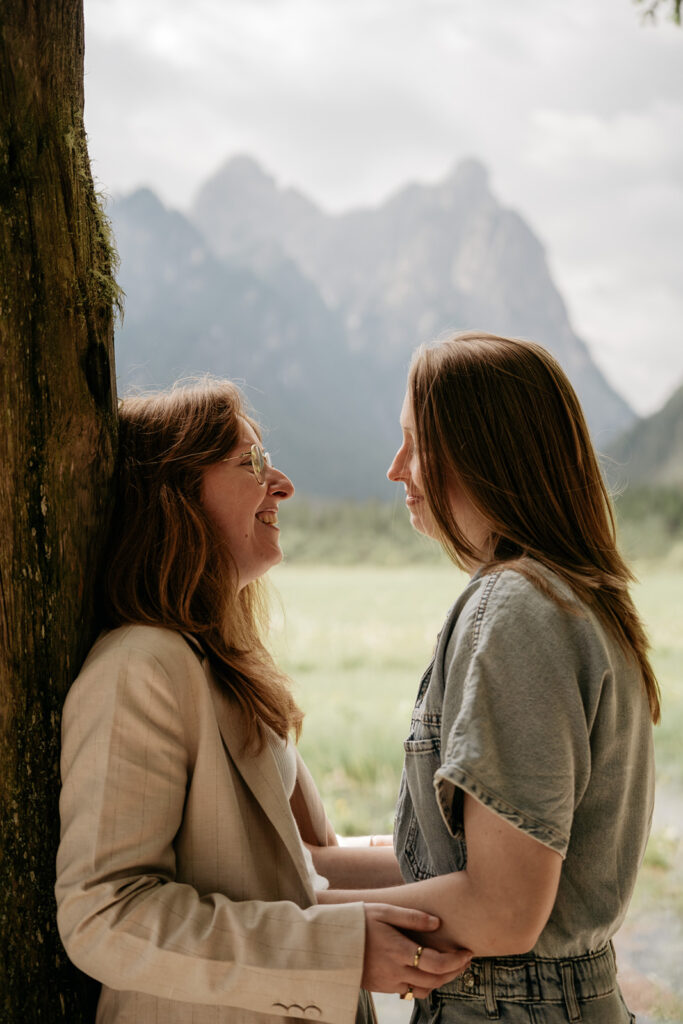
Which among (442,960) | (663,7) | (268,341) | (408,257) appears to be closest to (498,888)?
(442,960)

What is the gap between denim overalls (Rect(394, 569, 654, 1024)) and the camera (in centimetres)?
105

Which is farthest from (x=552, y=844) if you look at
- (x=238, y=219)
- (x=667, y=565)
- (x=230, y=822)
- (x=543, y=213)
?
(x=238, y=219)

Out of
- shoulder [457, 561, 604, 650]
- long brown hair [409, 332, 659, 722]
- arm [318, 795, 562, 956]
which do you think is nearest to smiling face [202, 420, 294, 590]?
long brown hair [409, 332, 659, 722]

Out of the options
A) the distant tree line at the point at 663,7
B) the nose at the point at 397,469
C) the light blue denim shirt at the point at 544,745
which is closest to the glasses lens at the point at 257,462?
the nose at the point at 397,469

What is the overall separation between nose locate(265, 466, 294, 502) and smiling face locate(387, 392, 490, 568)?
205mm

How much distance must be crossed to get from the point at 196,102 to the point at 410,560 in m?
23.1

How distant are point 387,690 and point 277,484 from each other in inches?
214

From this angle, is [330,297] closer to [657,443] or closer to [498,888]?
[657,443]

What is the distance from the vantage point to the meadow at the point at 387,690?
142 inches

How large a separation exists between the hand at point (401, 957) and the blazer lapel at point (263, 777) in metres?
0.18

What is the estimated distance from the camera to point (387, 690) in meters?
6.79

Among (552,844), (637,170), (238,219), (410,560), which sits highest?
(238,219)

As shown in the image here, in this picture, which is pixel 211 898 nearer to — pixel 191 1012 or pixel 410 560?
pixel 191 1012

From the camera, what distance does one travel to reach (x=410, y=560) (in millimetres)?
11312
